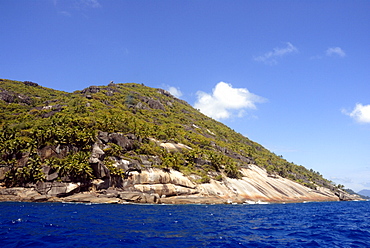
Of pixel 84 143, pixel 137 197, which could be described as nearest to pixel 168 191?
pixel 137 197

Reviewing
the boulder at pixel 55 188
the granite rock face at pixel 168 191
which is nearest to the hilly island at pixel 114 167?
the boulder at pixel 55 188

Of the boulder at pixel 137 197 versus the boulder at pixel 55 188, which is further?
the boulder at pixel 137 197

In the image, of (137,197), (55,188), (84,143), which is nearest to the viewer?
(55,188)

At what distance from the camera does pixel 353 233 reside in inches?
977

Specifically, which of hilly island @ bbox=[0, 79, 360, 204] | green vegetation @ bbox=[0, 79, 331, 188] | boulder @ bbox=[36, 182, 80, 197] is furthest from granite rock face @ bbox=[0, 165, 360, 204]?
green vegetation @ bbox=[0, 79, 331, 188]

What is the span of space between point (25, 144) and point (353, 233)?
8413cm

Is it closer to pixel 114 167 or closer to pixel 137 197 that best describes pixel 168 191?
pixel 137 197

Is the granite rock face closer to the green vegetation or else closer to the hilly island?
the hilly island

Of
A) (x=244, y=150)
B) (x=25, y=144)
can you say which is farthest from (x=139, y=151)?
(x=244, y=150)

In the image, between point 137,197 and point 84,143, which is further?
point 84,143

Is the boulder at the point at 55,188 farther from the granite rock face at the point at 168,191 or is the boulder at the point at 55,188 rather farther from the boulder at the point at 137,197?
the boulder at the point at 137,197

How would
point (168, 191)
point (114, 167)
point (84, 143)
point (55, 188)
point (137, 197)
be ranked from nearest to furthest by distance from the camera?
point (55, 188) → point (137, 197) → point (114, 167) → point (168, 191) → point (84, 143)

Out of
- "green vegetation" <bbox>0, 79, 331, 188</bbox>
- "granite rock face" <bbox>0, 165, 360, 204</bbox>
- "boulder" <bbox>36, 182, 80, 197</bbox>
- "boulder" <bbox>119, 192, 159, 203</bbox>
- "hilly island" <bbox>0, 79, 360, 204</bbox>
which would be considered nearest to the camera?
"granite rock face" <bbox>0, 165, 360, 204</bbox>

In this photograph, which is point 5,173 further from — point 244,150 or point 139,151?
point 244,150
